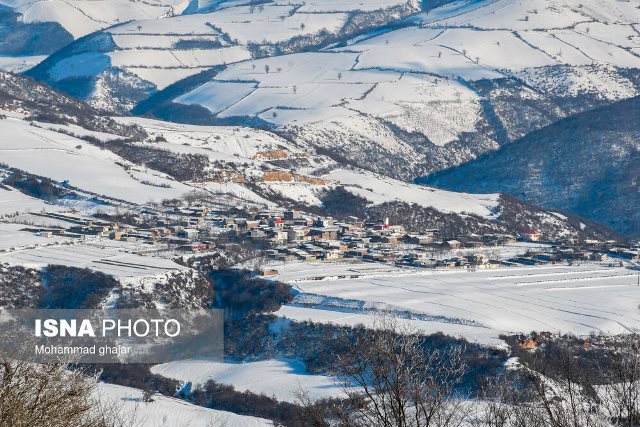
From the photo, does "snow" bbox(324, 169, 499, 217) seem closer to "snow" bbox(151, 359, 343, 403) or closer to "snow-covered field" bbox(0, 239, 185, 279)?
"snow-covered field" bbox(0, 239, 185, 279)

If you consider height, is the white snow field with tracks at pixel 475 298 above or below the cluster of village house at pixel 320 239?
below

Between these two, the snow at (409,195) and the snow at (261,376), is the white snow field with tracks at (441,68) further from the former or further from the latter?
the snow at (261,376)

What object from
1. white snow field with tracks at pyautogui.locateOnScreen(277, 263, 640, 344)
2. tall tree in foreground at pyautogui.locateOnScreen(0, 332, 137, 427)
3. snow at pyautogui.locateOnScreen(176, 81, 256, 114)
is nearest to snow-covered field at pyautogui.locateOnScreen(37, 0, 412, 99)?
snow at pyautogui.locateOnScreen(176, 81, 256, 114)

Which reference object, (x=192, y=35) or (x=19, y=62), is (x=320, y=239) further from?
(x=19, y=62)

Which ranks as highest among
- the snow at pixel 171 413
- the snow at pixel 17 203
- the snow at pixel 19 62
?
the snow at pixel 19 62

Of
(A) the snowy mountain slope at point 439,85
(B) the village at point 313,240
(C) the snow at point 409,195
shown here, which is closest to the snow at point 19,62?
(A) the snowy mountain slope at point 439,85

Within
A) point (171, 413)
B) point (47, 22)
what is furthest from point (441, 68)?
point (171, 413)

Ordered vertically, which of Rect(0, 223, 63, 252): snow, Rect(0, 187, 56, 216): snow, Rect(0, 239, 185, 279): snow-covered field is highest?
Rect(0, 187, 56, 216): snow
